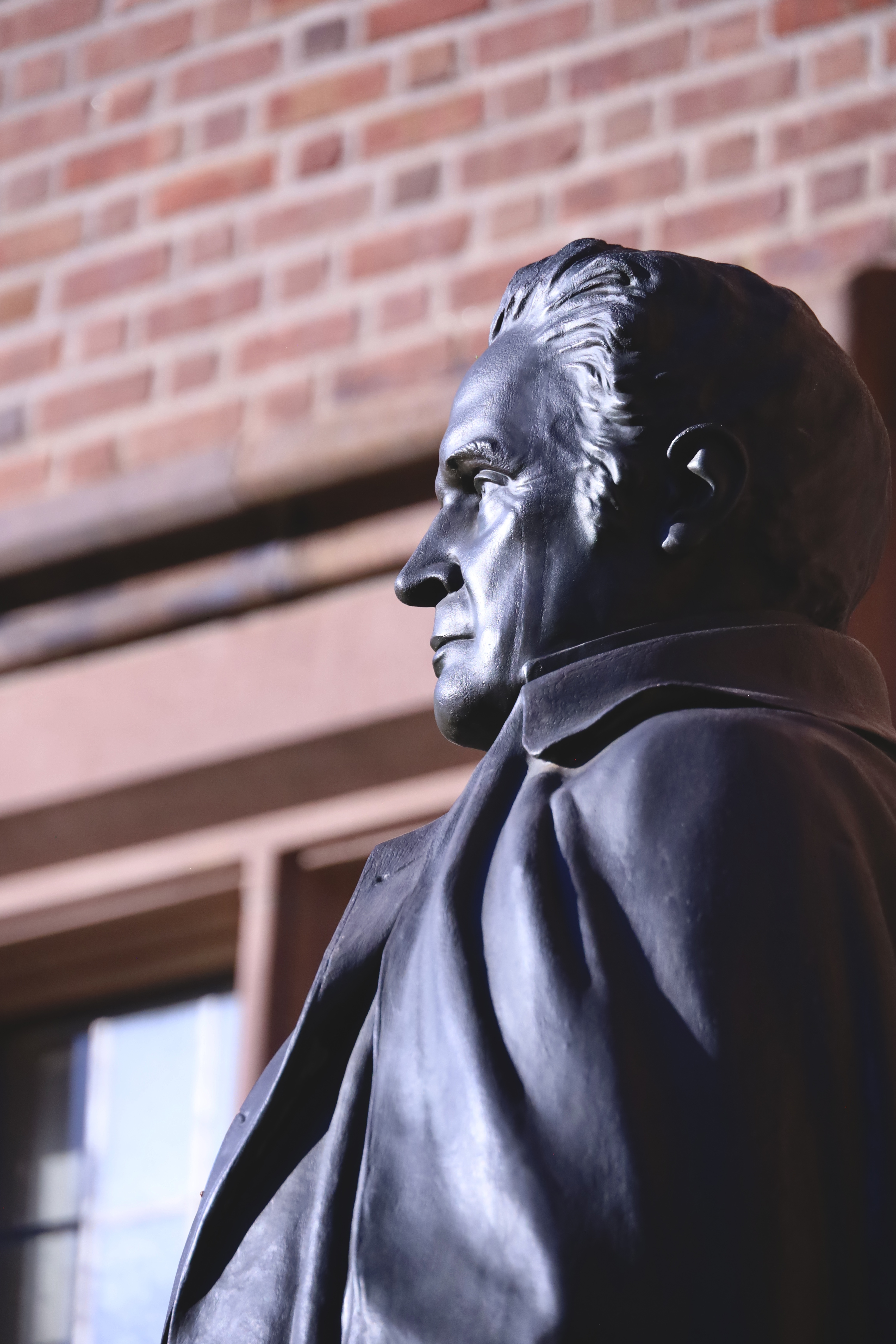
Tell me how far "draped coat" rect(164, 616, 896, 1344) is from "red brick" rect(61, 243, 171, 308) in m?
1.86

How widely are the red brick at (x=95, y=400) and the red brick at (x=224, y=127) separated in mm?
335

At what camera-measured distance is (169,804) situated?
2914mm

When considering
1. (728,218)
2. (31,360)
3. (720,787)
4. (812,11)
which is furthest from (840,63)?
(720,787)

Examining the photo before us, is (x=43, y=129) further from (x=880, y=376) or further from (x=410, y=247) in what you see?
(x=880, y=376)

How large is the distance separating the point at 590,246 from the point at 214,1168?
2.04 feet

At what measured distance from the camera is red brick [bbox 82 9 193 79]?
134 inches

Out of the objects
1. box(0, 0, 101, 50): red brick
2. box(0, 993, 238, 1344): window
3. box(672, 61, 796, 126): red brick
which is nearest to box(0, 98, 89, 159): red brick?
box(0, 0, 101, 50): red brick

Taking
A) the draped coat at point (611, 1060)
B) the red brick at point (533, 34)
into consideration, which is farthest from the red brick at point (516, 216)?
the draped coat at point (611, 1060)

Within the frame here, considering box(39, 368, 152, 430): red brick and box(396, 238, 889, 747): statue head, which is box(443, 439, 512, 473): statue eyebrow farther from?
box(39, 368, 152, 430): red brick

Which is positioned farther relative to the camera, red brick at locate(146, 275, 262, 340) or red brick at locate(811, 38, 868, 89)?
red brick at locate(146, 275, 262, 340)

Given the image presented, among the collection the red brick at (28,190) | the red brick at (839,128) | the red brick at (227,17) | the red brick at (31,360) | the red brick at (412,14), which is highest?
the red brick at (227,17)

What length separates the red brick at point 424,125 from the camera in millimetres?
3115

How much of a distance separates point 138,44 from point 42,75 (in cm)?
16

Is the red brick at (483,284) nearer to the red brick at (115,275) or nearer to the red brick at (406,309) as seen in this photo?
the red brick at (406,309)
